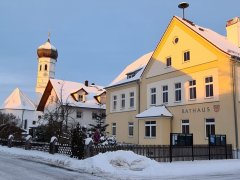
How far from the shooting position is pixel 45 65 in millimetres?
85688

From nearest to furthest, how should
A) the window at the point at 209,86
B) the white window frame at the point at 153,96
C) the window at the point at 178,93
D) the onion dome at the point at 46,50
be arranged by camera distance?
the window at the point at 209,86 < the window at the point at 178,93 < the white window frame at the point at 153,96 < the onion dome at the point at 46,50

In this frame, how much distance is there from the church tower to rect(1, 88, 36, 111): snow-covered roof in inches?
372

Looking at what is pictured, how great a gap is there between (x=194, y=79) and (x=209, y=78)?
1538 millimetres

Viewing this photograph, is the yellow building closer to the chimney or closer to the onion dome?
the chimney

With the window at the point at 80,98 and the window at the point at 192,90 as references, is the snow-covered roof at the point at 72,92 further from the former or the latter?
the window at the point at 192,90

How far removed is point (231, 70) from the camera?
23.6 meters

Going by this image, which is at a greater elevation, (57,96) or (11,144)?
(57,96)

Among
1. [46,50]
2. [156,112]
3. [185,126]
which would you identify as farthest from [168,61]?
[46,50]

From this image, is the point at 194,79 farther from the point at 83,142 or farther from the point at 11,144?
the point at 11,144

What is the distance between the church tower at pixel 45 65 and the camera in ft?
280

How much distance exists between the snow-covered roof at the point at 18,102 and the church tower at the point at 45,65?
9447 millimetres

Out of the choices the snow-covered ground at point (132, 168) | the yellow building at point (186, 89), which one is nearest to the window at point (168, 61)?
the yellow building at point (186, 89)

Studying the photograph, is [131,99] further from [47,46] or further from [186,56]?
[47,46]

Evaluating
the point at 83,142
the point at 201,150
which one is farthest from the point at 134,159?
the point at 201,150
